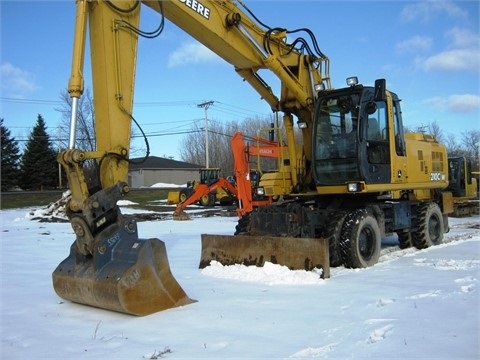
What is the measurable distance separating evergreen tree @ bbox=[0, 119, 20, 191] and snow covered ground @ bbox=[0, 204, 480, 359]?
44.8 m

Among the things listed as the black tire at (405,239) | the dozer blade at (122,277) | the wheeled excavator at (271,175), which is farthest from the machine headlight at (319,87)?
the dozer blade at (122,277)

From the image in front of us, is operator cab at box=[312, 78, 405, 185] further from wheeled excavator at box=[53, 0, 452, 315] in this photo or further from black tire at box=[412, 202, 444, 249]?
black tire at box=[412, 202, 444, 249]

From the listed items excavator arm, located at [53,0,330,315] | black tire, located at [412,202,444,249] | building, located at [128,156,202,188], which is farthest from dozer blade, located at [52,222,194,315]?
building, located at [128,156,202,188]

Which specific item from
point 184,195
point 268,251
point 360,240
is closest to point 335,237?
point 360,240

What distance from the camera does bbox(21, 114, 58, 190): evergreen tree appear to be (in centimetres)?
5012

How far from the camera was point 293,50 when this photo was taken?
9000 millimetres

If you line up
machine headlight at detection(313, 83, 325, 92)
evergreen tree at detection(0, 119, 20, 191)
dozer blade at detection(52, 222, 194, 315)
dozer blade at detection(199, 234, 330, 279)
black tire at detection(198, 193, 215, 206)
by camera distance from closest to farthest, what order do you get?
dozer blade at detection(52, 222, 194, 315), dozer blade at detection(199, 234, 330, 279), machine headlight at detection(313, 83, 325, 92), black tire at detection(198, 193, 215, 206), evergreen tree at detection(0, 119, 20, 191)

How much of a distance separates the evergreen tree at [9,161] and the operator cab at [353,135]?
45.8m

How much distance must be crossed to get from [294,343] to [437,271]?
160 inches

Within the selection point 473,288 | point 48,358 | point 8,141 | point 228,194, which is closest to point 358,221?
point 473,288

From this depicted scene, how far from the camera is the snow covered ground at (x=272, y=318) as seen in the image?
4.11 meters

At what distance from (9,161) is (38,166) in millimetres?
3047

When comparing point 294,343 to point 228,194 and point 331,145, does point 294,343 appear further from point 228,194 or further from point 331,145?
point 228,194

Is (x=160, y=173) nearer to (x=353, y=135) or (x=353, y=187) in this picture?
(x=353, y=135)
